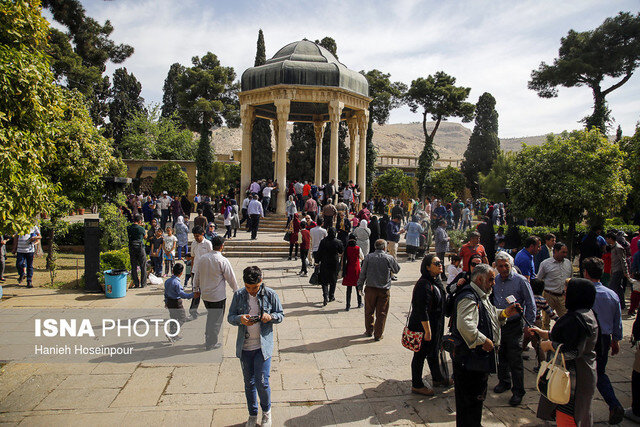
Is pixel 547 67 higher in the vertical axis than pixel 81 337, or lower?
higher

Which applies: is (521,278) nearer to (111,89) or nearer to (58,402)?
(58,402)

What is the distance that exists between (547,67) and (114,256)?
3759 cm

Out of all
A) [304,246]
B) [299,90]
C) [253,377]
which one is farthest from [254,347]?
[299,90]

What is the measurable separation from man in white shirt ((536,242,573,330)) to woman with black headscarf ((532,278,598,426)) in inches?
108

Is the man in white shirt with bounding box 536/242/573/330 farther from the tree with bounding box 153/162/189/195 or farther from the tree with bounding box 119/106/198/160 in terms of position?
the tree with bounding box 119/106/198/160

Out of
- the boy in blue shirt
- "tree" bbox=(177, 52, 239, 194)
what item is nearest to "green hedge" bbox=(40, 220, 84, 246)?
the boy in blue shirt

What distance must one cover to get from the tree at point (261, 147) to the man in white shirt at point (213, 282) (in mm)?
29060

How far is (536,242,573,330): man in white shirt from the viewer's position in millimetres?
6277

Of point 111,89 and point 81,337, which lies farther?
point 111,89

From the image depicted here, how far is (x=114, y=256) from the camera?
9.98m

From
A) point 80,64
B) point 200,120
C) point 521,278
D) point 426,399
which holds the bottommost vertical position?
point 426,399

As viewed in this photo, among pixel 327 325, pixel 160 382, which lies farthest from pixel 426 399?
pixel 160 382

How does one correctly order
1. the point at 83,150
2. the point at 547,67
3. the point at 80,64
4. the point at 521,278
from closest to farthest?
1. the point at 521,278
2. the point at 83,150
3. the point at 80,64
4. the point at 547,67

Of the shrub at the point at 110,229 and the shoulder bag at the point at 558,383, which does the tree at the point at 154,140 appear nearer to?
the shrub at the point at 110,229
